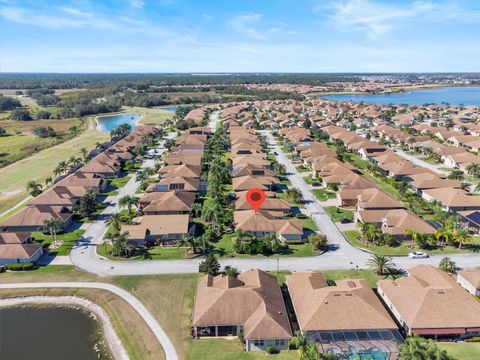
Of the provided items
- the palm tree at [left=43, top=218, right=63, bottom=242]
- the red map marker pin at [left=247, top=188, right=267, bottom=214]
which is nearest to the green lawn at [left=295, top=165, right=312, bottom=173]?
the red map marker pin at [left=247, top=188, right=267, bottom=214]

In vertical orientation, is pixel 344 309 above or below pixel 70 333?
above

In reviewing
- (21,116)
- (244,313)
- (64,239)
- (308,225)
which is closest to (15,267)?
(64,239)

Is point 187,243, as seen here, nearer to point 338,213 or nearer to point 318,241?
point 318,241

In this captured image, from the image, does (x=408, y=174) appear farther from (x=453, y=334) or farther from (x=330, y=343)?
(x=330, y=343)

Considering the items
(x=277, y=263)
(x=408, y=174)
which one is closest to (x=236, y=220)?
(x=277, y=263)

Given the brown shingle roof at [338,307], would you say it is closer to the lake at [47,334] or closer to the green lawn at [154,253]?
the green lawn at [154,253]

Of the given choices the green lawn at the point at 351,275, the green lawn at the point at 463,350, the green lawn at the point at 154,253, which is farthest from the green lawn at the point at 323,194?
the green lawn at the point at 463,350

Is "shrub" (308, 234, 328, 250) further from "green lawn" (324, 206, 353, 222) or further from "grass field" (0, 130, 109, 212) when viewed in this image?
"grass field" (0, 130, 109, 212)
